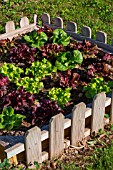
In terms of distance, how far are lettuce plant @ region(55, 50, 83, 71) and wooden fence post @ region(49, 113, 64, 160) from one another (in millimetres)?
1764

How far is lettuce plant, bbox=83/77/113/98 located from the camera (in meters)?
5.38

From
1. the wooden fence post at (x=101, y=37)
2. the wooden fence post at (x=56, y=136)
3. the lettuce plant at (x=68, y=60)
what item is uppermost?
the wooden fence post at (x=101, y=37)

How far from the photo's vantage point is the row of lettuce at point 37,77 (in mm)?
5039

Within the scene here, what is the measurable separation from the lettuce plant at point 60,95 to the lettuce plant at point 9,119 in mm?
618

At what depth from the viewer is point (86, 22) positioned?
8.49 m

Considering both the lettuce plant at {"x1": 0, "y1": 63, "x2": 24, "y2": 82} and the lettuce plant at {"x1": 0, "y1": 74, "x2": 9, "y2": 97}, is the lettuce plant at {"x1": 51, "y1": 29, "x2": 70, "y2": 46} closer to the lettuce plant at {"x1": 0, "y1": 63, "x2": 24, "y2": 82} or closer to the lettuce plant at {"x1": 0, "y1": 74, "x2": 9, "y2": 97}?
the lettuce plant at {"x1": 0, "y1": 63, "x2": 24, "y2": 82}

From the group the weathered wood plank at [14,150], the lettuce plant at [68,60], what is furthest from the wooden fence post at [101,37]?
the weathered wood plank at [14,150]

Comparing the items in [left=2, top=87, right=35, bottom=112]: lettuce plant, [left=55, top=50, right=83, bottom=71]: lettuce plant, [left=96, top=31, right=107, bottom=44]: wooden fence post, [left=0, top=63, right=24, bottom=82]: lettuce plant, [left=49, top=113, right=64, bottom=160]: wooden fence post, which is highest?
[left=96, top=31, right=107, bottom=44]: wooden fence post

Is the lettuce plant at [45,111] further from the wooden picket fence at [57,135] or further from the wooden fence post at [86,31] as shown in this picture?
the wooden fence post at [86,31]

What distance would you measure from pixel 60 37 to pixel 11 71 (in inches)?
52.4

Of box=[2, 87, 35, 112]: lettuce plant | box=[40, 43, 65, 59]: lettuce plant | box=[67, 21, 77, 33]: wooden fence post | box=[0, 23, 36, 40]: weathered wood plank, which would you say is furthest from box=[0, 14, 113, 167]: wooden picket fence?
box=[0, 23, 36, 40]: weathered wood plank

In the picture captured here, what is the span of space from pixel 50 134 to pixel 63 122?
20 cm

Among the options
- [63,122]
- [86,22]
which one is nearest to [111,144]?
[63,122]

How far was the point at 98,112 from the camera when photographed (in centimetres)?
A: 484
